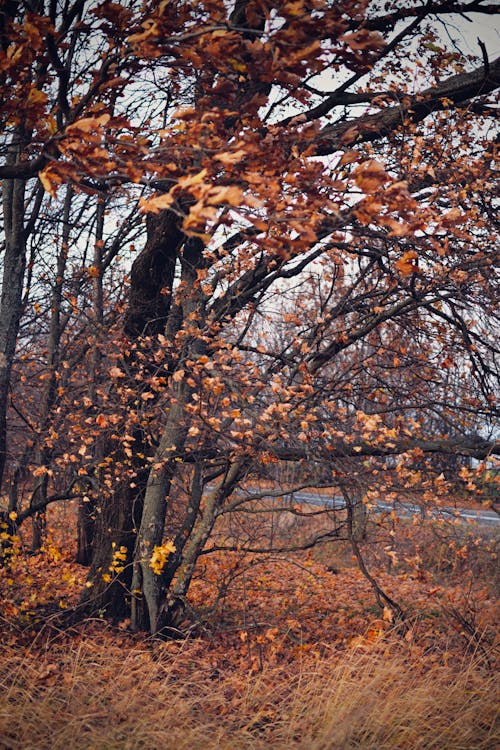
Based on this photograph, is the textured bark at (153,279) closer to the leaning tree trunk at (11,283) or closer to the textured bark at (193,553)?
the leaning tree trunk at (11,283)

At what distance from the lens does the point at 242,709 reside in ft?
14.4

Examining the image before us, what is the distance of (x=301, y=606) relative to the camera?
9.04 m

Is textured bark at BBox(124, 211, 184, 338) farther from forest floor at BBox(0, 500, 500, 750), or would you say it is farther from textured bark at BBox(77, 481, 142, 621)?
forest floor at BBox(0, 500, 500, 750)

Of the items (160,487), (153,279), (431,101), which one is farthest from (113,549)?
(431,101)

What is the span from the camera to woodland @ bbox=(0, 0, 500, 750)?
131 inches

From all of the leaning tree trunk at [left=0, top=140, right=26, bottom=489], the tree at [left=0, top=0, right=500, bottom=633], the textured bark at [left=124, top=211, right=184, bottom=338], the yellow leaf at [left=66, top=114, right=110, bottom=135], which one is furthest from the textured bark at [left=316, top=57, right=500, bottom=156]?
the leaning tree trunk at [left=0, top=140, right=26, bottom=489]

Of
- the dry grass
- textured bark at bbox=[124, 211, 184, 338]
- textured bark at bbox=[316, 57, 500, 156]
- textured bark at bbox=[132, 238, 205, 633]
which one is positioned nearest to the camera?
the dry grass

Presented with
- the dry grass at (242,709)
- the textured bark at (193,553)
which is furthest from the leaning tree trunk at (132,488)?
the dry grass at (242,709)

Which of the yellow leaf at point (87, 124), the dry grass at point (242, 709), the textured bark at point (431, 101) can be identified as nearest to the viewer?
the yellow leaf at point (87, 124)

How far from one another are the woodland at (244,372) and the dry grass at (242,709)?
29 millimetres

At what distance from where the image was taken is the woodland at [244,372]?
11.0ft

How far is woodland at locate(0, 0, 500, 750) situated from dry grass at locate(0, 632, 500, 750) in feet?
0.10

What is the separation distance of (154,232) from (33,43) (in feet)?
11.8

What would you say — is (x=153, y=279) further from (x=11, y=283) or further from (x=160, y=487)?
(x=160, y=487)
